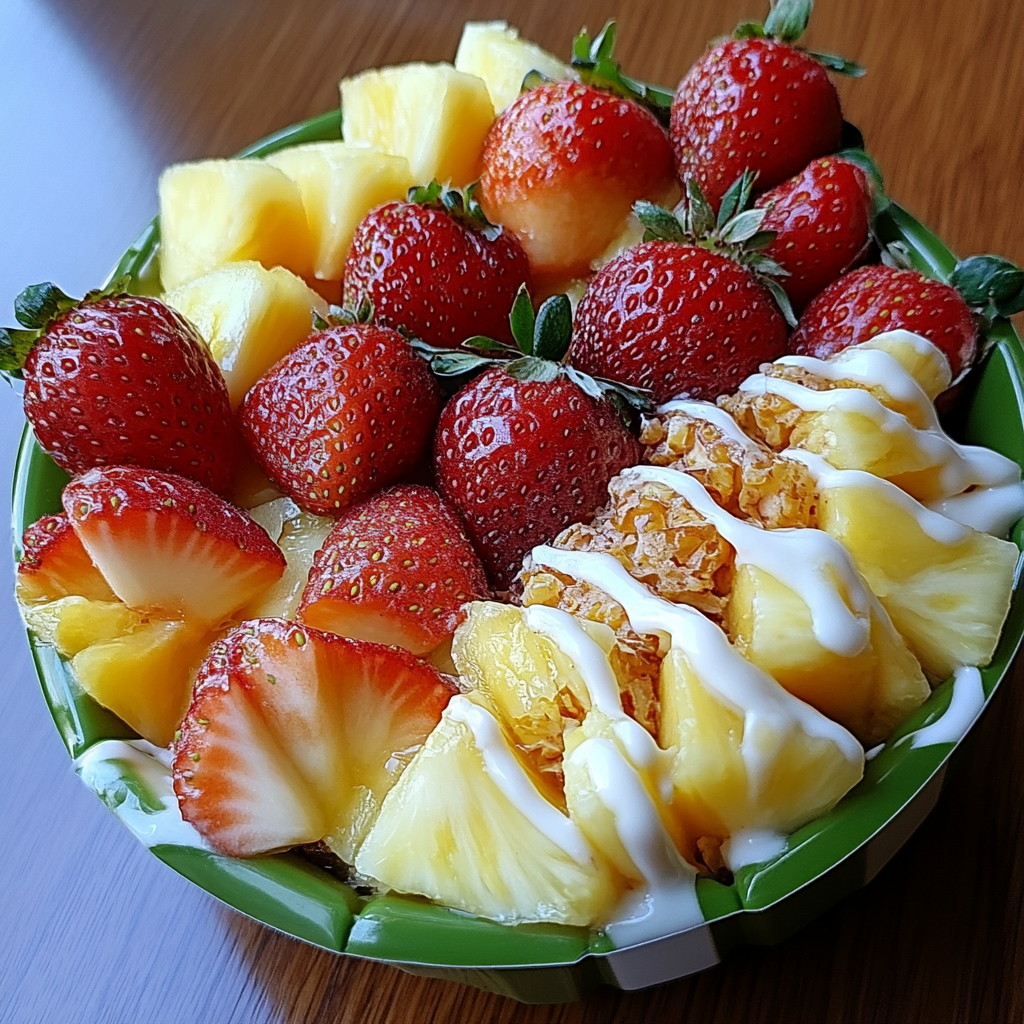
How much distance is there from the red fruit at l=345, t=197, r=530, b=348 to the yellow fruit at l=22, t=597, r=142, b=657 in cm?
33

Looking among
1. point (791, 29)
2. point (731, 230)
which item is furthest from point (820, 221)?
point (791, 29)

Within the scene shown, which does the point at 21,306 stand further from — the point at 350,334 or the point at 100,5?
the point at 100,5

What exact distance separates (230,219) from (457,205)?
22cm

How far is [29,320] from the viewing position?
0.82 meters

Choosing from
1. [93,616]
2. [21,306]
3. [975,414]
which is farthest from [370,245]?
[975,414]

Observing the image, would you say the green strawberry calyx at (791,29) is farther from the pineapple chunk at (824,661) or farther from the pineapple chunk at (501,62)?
the pineapple chunk at (824,661)

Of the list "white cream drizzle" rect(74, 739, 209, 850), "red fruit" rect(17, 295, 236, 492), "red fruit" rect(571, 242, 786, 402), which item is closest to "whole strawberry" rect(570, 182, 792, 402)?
"red fruit" rect(571, 242, 786, 402)

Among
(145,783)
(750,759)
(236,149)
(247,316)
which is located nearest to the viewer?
(750,759)

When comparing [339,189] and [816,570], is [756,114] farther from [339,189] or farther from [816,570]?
[816,570]

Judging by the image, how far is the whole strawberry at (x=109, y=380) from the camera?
2.62ft

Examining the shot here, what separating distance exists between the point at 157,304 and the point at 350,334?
15 centimetres

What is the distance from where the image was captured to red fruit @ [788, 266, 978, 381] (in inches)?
33.2

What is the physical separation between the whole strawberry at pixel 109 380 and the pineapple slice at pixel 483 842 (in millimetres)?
342

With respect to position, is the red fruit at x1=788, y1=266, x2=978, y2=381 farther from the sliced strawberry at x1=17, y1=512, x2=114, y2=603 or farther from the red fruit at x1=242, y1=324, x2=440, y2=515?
the sliced strawberry at x1=17, y1=512, x2=114, y2=603
